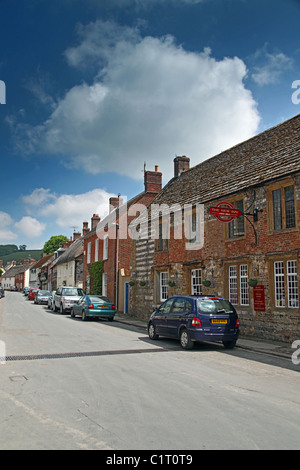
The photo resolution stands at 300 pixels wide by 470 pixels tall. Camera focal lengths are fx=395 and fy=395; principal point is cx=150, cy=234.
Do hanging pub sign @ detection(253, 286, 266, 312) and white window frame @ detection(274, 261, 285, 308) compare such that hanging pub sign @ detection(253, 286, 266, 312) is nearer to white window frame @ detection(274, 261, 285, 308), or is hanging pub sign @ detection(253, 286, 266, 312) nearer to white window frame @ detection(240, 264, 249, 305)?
white window frame @ detection(274, 261, 285, 308)

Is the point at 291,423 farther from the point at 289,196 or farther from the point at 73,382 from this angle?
the point at 289,196

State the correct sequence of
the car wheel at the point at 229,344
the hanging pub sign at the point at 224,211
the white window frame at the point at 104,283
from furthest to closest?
the white window frame at the point at 104,283 < the hanging pub sign at the point at 224,211 < the car wheel at the point at 229,344

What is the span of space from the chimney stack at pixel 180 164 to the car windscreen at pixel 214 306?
1553 cm

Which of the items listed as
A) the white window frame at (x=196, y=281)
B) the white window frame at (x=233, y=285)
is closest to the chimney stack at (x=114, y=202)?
the white window frame at (x=196, y=281)

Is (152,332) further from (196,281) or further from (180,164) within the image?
(180,164)

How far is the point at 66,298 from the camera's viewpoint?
27.2 metres

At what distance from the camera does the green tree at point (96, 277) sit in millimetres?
33312

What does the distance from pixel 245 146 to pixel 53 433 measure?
17.8m

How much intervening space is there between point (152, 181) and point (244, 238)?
1564 centimetres

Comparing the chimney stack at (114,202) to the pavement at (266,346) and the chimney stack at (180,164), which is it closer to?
the chimney stack at (180,164)

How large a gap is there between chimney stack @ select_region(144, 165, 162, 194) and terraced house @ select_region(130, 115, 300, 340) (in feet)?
23.8

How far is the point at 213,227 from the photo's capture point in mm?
17719

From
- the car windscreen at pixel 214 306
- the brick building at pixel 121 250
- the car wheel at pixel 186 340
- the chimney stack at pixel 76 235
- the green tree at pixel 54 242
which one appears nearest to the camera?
the car wheel at pixel 186 340
